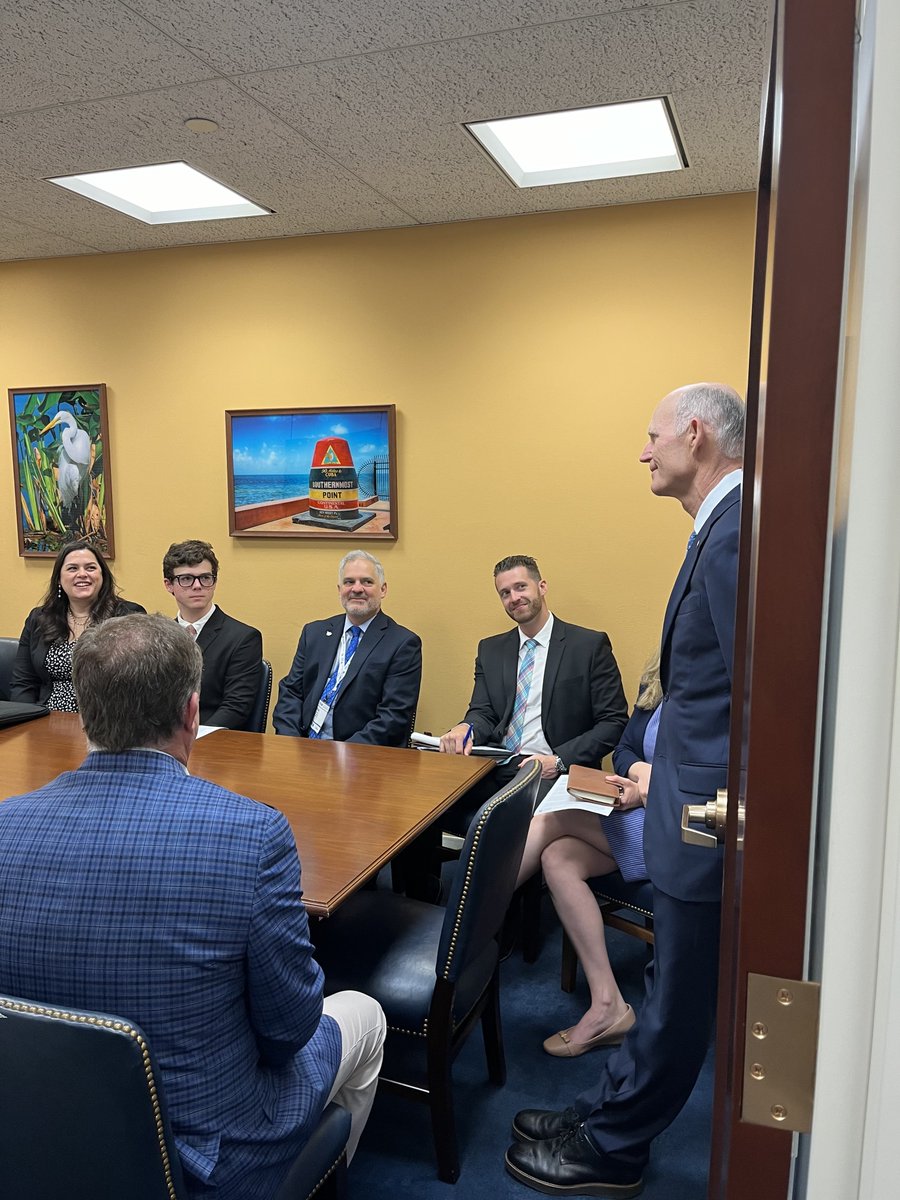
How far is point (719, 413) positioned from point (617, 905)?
5.29ft

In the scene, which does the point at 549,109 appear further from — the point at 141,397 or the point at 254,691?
the point at 141,397

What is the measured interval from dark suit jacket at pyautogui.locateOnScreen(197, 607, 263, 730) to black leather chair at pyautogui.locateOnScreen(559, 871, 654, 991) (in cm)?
159

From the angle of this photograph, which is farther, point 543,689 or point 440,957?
point 543,689

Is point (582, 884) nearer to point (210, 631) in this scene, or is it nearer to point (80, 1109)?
point (80, 1109)

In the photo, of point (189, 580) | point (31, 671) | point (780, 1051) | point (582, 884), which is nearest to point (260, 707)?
point (189, 580)

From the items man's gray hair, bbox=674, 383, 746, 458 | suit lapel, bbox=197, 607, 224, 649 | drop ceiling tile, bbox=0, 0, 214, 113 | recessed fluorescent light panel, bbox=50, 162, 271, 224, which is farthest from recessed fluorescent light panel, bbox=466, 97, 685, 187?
suit lapel, bbox=197, 607, 224, 649

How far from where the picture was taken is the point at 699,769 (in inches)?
64.8

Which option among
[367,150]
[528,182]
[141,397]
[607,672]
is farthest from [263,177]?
[607,672]

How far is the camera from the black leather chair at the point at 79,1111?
112 centimetres

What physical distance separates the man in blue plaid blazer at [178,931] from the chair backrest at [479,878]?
0.48 m

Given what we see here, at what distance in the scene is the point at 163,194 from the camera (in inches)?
156

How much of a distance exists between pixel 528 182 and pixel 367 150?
0.72 meters

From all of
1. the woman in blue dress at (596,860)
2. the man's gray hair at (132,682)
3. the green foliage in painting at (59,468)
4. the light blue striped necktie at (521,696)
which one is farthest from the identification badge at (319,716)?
the man's gray hair at (132,682)

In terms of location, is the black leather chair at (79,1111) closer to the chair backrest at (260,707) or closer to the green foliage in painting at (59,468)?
the chair backrest at (260,707)
